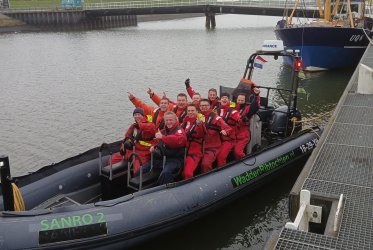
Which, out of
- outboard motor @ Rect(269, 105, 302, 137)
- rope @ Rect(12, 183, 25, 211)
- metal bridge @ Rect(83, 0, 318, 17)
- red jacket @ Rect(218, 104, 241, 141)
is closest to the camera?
rope @ Rect(12, 183, 25, 211)

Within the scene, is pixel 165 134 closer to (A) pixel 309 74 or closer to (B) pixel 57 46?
(A) pixel 309 74

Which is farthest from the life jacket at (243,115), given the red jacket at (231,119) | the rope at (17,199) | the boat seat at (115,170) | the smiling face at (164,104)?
the rope at (17,199)

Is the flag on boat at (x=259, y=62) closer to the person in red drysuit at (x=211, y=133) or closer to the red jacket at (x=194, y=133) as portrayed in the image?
the person in red drysuit at (x=211, y=133)

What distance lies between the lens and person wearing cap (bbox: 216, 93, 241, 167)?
6.52 meters

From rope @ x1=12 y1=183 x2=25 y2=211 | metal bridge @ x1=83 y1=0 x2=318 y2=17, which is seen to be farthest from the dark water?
metal bridge @ x1=83 y1=0 x2=318 y2=17

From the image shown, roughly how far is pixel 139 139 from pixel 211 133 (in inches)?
44.0

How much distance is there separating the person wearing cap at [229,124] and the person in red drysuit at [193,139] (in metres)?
0.43

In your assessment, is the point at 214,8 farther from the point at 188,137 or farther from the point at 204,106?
the point at 188,137

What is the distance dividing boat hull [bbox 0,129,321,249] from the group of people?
294 millimetres

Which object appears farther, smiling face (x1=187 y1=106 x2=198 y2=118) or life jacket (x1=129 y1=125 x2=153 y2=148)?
smiling face (x1=187 y1=106 x2=198 y2=118)

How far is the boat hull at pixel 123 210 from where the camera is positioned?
4.60m

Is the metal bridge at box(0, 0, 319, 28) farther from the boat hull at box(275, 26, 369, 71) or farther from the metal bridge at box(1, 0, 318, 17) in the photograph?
the boat hull at box(275, 26, 369, 71)

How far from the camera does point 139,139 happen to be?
602cm

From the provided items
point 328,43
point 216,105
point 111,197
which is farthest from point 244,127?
point 328,43
